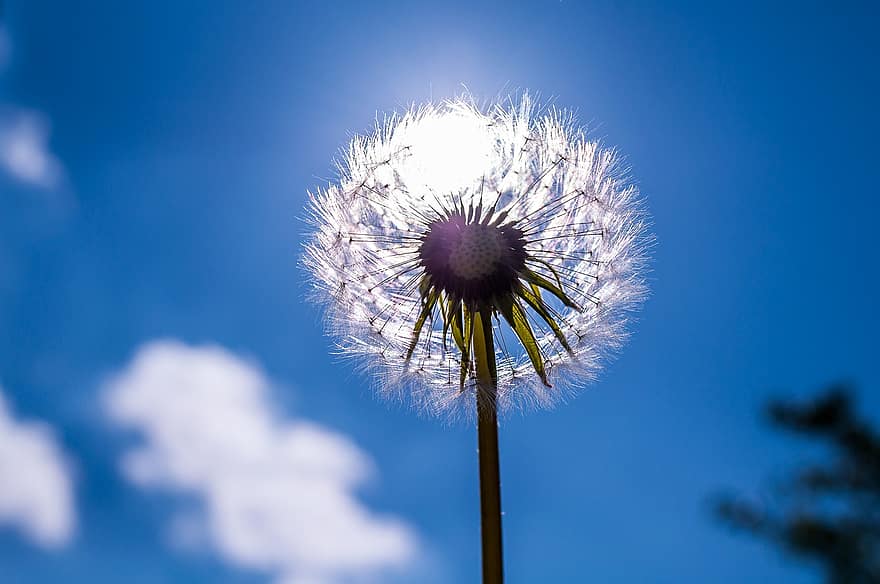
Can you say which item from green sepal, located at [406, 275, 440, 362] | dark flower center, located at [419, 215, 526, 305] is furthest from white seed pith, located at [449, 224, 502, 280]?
green sepal, located at [406, 275, 440, 362]

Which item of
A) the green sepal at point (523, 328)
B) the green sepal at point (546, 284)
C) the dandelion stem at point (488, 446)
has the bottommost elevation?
the dandelion stem at point (488, 446)

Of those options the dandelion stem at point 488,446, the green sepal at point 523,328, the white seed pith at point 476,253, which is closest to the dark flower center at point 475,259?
the white seed pith at point 476,253

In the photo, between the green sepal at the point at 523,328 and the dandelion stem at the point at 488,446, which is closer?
the dandelion stem at the point at 488,446

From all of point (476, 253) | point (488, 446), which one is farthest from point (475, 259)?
point (488, 446)

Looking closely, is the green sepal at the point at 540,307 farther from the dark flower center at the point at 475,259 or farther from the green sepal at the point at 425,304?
the green sepal at the point at 425,304

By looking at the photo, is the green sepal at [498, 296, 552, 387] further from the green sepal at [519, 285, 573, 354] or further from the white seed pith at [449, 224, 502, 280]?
the white seed pith at [449, 224, 502, 280]
